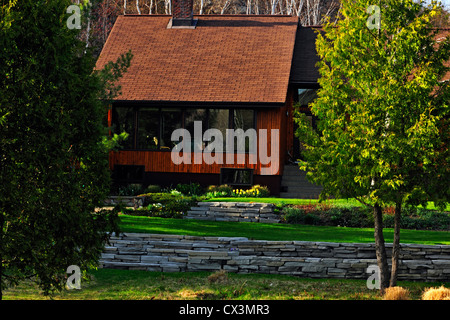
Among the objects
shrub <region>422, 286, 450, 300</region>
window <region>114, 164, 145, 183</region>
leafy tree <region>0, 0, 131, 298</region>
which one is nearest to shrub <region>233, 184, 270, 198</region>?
window <region>114, 164, 145, 183</region>

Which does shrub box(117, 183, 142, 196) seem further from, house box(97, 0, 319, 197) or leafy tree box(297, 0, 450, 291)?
leafy tree box(297, 0, 450, 291)

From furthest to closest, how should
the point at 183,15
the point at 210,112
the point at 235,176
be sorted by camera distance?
the point at 183,15
the point at 210,112
the point at 235,176

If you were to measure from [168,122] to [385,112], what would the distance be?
13726 millimetres

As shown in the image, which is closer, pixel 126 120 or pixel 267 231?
pixel 267 231

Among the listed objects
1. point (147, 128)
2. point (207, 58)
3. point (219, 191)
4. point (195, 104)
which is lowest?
point (219, 191)

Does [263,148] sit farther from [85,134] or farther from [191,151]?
[85,134]

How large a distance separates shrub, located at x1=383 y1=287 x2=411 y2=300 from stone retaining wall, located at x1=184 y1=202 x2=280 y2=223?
6.91 meters

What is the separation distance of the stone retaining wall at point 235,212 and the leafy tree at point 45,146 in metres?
9.49

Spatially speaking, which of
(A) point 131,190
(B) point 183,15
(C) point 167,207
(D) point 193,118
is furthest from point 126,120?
(C) point 167,207

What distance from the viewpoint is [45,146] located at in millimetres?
8242

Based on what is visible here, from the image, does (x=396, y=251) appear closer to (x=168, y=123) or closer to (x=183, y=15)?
(x=168, y=123)

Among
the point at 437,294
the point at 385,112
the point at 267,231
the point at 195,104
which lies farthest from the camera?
the point at 195,104

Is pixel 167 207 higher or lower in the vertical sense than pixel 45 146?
lower

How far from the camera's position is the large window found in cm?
2333
